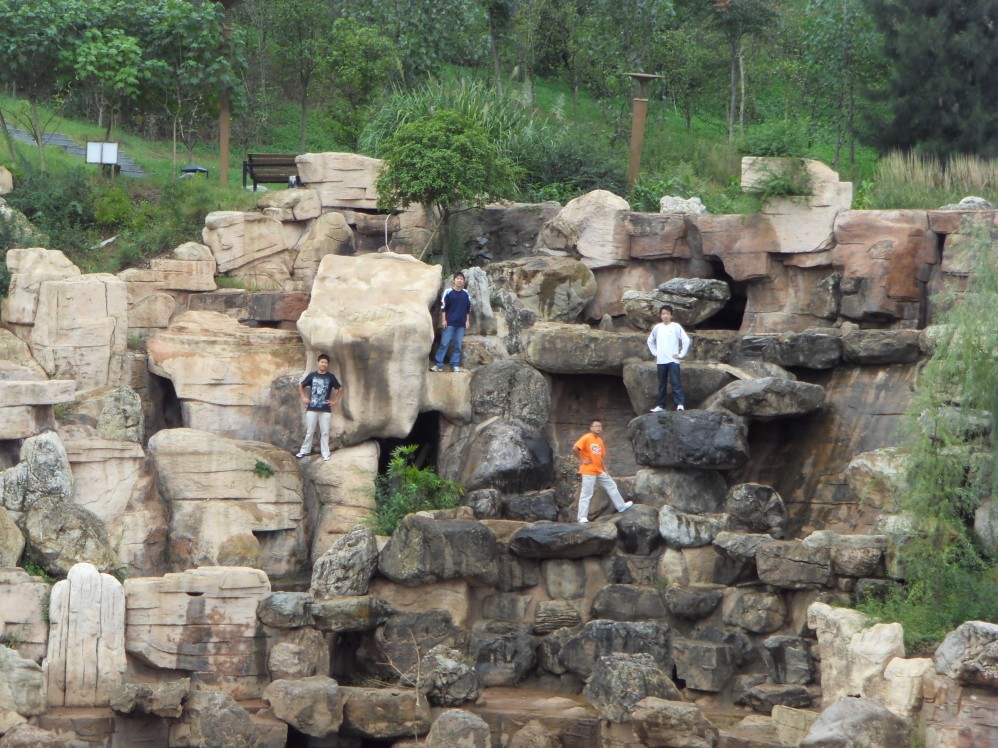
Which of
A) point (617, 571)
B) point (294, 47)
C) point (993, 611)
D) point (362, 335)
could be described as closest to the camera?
point (993, 611)

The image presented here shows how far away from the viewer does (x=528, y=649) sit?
20219 mm

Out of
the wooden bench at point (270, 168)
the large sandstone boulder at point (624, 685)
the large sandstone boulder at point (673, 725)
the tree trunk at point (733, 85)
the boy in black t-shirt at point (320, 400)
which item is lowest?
the large sandstone boulder at point (673, 725)

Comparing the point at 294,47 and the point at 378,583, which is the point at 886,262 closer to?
the point at 378,583

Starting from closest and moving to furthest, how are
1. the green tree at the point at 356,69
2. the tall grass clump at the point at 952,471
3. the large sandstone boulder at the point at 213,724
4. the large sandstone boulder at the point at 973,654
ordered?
the large sandstone boulder at the point at 973,654 < the tall grass clump at the point at 952,471 < the large sandstone boulder at the point at 213,724 < the green tree at the point at 356,69

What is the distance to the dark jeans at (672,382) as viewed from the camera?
21.9 metres

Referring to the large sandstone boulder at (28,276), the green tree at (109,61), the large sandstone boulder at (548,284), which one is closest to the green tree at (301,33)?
the green tree at (109,61)

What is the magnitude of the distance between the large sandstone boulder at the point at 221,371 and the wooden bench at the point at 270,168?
591 cm

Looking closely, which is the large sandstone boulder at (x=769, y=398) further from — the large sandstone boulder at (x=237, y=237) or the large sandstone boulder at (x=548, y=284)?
the large sandstone boulder at (x=237, y=237)

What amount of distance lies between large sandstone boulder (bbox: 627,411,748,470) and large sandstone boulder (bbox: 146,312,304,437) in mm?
5553

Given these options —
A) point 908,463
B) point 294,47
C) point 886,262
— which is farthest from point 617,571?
point 294,47

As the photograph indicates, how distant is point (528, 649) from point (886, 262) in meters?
7.90

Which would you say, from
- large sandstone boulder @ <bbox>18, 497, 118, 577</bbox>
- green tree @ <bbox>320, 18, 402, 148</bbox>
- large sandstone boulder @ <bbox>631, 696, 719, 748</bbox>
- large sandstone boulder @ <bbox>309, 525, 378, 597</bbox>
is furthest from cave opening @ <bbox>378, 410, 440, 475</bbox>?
green tree @ <bbox>320, 18, 402, 148</bbox>

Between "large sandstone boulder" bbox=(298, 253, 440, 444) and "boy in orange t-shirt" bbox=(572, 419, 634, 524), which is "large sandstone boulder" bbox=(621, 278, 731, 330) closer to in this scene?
"large sandstone boulder" bbox=(298, 253, 440, 444)

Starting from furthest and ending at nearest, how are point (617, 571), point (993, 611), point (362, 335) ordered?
point (362, 335) → point (617, 571) → point (993, 611)
